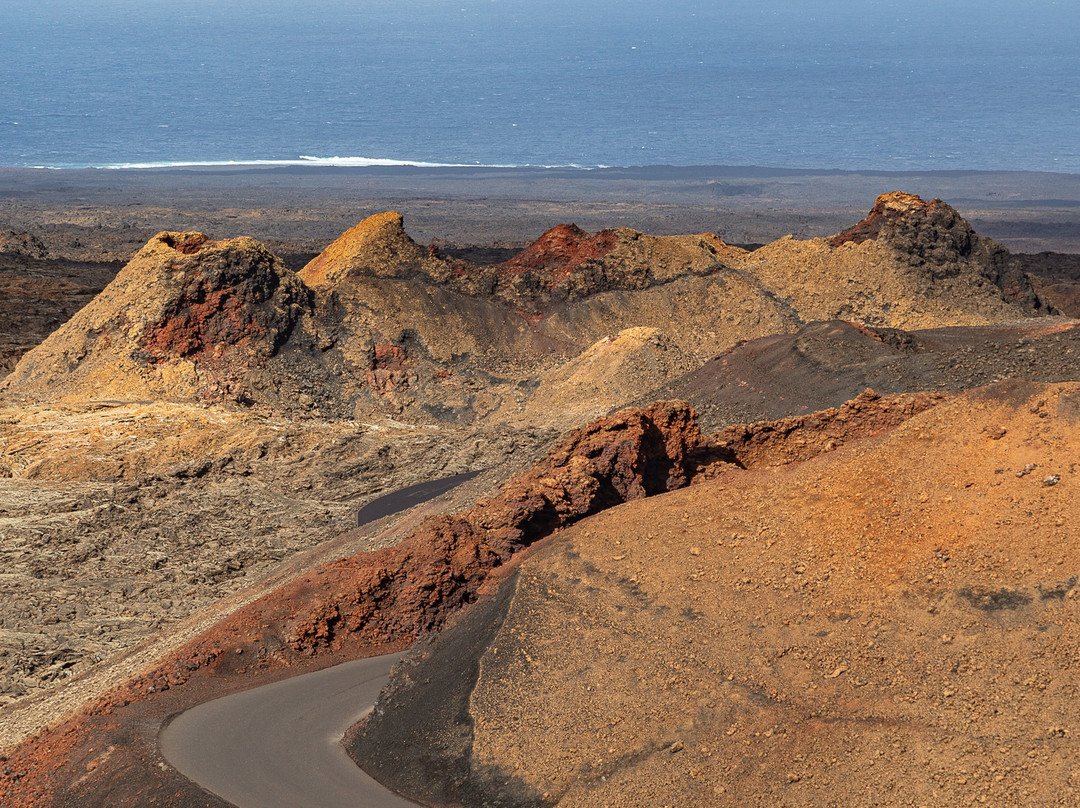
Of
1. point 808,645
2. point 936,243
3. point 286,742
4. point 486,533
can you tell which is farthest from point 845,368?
point 936,243

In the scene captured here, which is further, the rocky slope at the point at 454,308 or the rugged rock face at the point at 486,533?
the rocky slope at the point at 454,308

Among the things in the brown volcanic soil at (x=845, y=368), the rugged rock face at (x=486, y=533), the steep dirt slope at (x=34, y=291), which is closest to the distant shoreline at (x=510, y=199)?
the steep dirt slope at (x=34, y=291)

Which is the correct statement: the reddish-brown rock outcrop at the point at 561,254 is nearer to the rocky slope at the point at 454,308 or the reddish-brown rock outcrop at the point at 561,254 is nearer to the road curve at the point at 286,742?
the rocky slope at the point at 454,308

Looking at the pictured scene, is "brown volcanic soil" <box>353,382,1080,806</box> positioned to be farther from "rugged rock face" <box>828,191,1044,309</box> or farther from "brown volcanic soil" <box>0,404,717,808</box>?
"rugged rock face" <box>828,191,1044,309</box>

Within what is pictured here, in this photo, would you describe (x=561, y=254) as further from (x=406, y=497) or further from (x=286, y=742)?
(x=286, y=742)

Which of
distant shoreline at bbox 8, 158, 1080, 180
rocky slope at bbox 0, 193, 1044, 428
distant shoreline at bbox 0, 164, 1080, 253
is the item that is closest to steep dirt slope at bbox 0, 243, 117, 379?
rocky slope at bbox 0, 193, 1044, 428

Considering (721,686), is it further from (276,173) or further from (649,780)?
(276,173)

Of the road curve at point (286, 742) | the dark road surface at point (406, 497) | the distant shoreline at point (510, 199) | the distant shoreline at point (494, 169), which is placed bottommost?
the dark road surface at point (406, 497)
